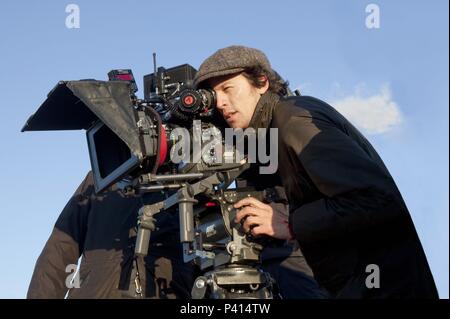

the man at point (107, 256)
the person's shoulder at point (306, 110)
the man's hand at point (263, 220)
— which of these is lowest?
→ the man at point (107, 256)

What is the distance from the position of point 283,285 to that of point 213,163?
1084mm

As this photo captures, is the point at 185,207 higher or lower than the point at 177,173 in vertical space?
lower

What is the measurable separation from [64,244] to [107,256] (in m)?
0.47

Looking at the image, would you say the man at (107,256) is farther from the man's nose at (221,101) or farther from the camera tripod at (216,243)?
the man's nose at (221,101)

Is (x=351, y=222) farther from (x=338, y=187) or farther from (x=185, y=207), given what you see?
(x=185, y=207)

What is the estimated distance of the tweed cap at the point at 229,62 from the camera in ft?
12.8

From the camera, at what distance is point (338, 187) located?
3.10 meters

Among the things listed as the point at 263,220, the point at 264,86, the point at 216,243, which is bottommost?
the point at 216,243

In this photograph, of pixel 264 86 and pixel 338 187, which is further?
pixel 264 86

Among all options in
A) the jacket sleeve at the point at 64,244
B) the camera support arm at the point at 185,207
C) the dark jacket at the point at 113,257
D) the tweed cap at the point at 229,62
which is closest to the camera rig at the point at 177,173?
the camera support arm at the point at 185,207

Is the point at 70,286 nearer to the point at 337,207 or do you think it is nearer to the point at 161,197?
the point at 161,197

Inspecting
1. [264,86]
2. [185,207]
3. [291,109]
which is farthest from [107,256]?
[291,109]

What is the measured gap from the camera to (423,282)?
3.09 metres
